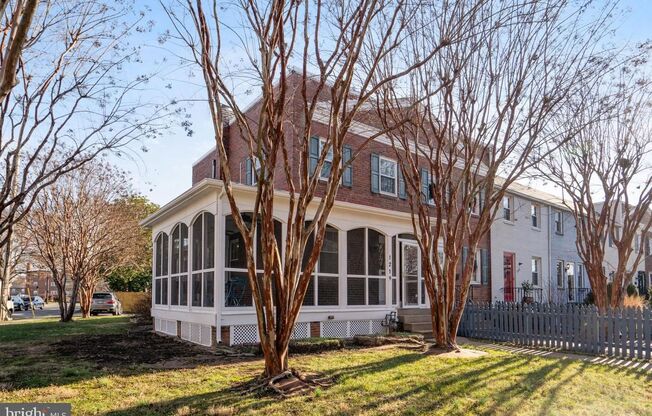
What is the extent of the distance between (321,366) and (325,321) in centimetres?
428

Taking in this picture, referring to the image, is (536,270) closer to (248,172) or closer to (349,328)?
(349,328)

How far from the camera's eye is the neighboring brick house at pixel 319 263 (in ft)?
36.8

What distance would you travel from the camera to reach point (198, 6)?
678 centimetres

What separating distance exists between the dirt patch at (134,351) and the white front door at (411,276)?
692 cm

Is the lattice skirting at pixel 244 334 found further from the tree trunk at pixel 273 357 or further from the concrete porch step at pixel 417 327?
the tree trunk at pixel 273 357

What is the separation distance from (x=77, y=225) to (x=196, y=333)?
11.8m

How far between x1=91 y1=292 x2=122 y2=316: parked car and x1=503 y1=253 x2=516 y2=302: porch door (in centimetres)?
2125

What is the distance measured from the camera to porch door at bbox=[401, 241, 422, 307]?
15.9 metres

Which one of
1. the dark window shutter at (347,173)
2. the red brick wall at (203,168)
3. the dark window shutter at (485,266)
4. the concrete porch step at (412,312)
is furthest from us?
the red brick wall at (203,168)

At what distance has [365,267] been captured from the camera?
14.1 metres

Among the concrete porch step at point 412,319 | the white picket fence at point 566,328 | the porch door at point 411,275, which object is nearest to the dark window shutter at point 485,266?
the porch door at point 411,275

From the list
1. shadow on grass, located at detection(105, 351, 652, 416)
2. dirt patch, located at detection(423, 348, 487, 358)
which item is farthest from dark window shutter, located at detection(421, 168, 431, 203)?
shadow on grass, located at detection(105, 351, 652, 416)

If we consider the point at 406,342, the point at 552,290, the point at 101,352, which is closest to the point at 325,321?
the point at 406,342

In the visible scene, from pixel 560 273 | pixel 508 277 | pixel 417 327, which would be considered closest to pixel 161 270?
pixel 417 327
